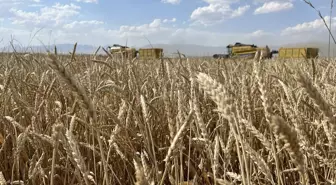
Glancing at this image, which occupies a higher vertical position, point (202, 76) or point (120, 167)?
point (202, 76)

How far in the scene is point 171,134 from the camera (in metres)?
0.74

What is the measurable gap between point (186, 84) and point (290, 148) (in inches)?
43.3

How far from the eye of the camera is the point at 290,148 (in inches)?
14.6

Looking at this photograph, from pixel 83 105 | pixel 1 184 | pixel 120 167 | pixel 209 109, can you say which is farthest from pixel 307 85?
pixel 209 109

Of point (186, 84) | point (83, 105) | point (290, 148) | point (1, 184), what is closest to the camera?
point (290, 148)

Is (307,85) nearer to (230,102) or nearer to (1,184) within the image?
(230,102)

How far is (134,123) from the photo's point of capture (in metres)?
1.39

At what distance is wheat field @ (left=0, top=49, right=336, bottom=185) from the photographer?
20.1 inches

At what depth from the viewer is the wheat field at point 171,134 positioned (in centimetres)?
51

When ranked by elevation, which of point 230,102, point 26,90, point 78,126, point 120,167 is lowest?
point 120,167

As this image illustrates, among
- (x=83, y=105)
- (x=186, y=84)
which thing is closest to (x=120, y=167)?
(x=186, y=84)

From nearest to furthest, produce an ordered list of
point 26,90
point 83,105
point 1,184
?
point 83,105
point 1,184
point 26,90

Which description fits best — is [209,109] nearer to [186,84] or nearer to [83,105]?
[186,84]

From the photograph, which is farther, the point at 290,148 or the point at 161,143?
the point at 161,143
